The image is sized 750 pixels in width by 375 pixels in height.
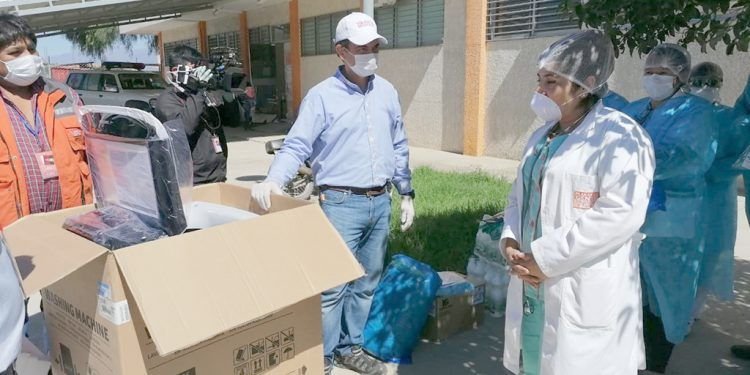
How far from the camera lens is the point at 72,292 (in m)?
1.70

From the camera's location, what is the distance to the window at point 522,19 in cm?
885

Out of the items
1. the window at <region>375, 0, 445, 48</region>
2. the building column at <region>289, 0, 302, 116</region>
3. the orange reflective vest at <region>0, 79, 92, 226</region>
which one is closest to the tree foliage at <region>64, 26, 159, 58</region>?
the building column at <region>289, 0, 302, 116</region>

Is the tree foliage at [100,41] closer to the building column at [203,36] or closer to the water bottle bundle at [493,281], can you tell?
the building column at [203,36]

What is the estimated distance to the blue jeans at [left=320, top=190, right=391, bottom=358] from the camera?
2797 millimetres

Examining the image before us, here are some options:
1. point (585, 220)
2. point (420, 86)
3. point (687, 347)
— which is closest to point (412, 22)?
point (420, 86)

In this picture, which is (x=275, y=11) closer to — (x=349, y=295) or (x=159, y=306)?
(x=349, y=295)

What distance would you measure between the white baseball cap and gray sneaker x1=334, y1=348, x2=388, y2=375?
1644 millimetres

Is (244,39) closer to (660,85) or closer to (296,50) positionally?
(296,50)

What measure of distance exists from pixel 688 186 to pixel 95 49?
4780 cm

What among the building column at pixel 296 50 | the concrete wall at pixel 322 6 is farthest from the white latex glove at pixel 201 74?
the building column at pixel 296 50

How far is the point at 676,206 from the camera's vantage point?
2.88 meters

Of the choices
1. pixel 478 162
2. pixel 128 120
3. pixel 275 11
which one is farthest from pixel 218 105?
pixel 275 11

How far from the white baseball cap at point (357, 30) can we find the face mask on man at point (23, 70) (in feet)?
4.44

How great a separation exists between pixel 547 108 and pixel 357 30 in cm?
111
